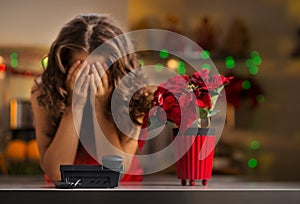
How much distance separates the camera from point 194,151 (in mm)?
1915

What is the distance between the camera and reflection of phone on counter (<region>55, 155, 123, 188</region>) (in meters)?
1.82

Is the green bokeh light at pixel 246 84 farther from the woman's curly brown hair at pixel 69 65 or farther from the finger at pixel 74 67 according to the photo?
the finger at pixel 74 67

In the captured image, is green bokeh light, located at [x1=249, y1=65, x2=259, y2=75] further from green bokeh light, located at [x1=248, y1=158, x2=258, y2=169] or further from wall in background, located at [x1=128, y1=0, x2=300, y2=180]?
green bokeh light, located at [x1=248, y1=158, x2=258, y2=169]

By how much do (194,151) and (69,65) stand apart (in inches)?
20.3

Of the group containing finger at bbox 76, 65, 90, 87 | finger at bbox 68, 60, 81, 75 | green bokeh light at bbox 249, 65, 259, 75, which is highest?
finger at bbox 68, 60, 81, 75

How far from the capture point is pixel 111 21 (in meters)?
2.23

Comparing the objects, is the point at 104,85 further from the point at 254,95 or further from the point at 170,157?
the point at 254,95

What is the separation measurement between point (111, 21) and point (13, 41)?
708 millimetres

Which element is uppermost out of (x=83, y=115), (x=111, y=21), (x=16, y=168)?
(x=111, y=21)

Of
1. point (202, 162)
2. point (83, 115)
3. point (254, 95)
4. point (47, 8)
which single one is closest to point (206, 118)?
point (202, 162)

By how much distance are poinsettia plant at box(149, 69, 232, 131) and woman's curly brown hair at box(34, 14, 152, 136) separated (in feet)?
0.51

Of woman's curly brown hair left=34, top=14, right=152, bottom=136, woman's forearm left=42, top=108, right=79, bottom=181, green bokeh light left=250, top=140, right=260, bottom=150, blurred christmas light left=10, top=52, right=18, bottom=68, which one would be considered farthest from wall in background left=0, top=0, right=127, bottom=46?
green bokeh light left=250, top=140, right=260, bottom=150

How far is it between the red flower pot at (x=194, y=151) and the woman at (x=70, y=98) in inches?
8.8

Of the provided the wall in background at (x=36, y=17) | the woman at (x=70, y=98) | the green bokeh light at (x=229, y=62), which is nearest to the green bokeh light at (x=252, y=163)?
the green bokeh light at (x=229, y=62)
